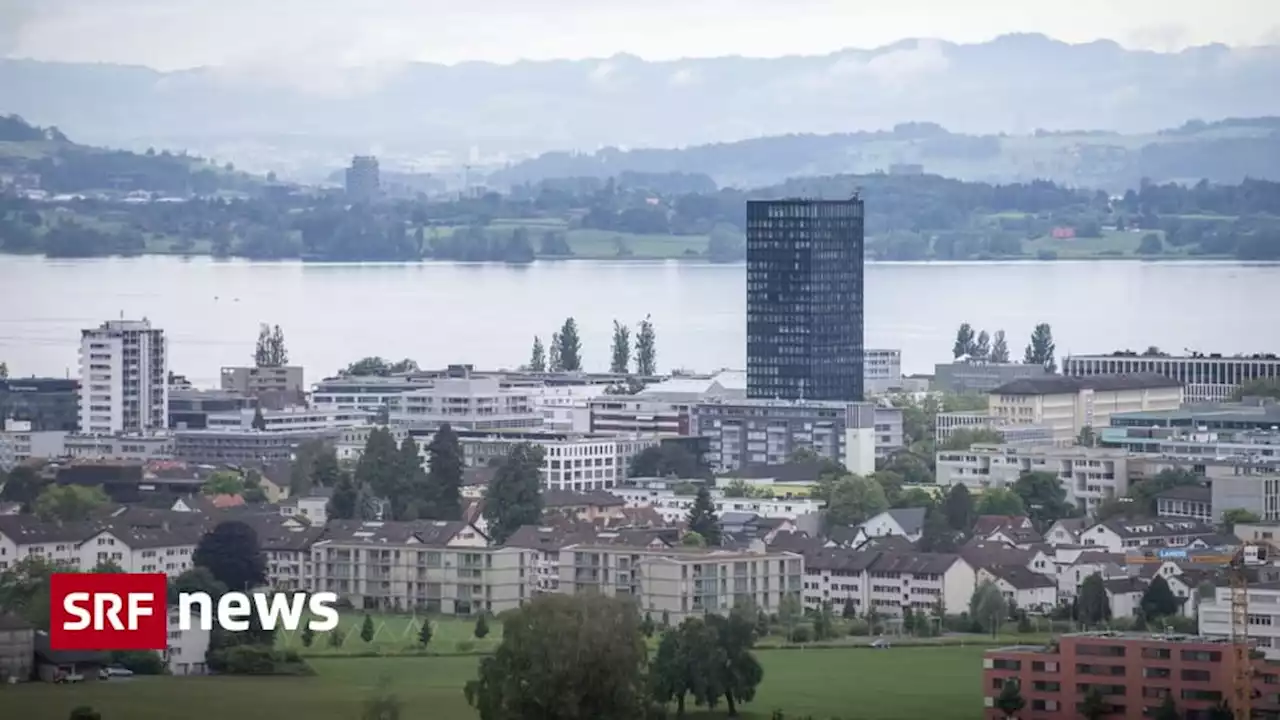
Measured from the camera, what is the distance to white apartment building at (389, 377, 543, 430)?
28.7 meters

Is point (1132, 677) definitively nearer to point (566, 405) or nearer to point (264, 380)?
point (566, 405)

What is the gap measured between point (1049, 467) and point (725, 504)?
2.66m

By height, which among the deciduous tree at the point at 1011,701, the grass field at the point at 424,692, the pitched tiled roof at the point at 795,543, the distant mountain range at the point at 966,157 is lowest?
the grass field at the point at 424,692

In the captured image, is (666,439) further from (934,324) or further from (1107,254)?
(1107,254)

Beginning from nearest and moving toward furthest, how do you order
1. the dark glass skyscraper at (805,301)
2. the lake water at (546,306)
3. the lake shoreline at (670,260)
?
the dark glass skyscraper at (805,301), the lake water at (546,306), the lake shoreline at (670,260)

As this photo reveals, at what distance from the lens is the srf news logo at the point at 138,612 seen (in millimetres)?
15875

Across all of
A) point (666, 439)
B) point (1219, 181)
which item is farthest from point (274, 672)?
point (1219, 181)

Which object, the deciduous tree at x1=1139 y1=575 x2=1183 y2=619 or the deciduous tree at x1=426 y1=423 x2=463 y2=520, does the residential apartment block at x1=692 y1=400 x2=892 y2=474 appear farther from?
the deciduous tree at x1=1139 y1=575 x2=1183 y2=619

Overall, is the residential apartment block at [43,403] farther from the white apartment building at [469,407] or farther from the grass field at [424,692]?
the grass field at [424,692]

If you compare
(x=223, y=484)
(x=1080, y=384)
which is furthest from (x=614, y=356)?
(x=223, y=484)

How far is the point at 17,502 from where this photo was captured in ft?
77.9

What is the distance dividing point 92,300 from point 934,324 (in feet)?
39.8

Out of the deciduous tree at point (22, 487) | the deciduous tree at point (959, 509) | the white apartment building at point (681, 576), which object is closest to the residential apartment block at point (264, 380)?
the deciduous tree at point (22, 487)

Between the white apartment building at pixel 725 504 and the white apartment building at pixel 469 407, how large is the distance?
428 centimetres
